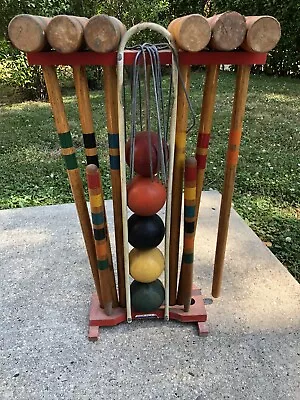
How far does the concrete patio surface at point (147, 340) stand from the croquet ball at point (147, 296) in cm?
11

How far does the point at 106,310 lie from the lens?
179 cm

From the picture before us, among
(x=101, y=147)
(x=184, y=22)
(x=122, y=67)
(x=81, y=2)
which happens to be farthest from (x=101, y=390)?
(x=81, y=2)

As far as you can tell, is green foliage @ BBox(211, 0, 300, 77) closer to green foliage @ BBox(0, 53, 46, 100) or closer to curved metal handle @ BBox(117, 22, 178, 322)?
A: green foliage @ BBox(0, 53, 46, 100)

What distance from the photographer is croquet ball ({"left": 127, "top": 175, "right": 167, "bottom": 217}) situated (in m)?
1.51

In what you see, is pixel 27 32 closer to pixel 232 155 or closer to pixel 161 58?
pixel 161 58

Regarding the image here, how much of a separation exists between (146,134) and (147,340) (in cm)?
85

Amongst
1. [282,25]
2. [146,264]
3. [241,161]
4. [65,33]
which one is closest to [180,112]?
[65,33]

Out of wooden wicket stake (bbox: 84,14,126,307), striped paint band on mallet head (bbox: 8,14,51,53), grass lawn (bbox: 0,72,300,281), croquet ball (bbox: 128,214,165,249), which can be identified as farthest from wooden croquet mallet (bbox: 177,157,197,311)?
grass lawn (bbox: 0,72,300,281)

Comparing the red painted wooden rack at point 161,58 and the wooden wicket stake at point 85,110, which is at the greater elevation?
the red painted wooden rack at point 161,58

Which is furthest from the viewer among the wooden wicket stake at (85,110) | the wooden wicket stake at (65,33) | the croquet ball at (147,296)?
the croquet ball at (147,296)

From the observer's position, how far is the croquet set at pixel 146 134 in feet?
4.08

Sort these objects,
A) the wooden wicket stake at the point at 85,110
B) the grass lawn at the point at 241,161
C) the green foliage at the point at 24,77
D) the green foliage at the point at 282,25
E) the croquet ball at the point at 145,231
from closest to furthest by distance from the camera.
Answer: the wooden wicket stake at the point at 85,110
the croquet ball at the point at 145,231
the grass lawn at the point at 241,161
the green foliage at the point at 24,77
the green foliage at the point at 282,25

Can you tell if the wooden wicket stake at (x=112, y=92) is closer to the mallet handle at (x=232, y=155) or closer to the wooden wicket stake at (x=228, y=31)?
the wooden wicket stake at (x=228, y=31)

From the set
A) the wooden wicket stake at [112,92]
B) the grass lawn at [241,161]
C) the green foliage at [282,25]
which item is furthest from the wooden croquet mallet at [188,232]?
the green foliage at [282,25]
